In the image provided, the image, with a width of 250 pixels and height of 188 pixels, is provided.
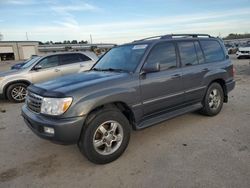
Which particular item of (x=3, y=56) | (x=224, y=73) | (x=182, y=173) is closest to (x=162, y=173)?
(x=182, y=173)

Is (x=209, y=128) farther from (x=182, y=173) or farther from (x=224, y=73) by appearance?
(x=182, y=173)

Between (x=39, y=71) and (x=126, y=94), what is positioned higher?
(x=39, y=71)

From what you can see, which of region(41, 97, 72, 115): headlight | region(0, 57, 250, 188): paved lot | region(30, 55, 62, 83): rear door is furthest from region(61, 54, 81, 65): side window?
region(41, 97, 72, 115): headlight

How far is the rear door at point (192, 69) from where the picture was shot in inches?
189

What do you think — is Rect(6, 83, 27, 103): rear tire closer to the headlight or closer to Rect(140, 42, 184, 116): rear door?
the headlight

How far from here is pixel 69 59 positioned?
9.33 m

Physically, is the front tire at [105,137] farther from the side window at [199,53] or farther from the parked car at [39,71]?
the parked car at [39,71]

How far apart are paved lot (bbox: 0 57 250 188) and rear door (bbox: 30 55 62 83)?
11.8 feet

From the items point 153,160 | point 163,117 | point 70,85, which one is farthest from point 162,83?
point 70,85

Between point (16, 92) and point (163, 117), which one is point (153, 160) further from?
point (16, 92)

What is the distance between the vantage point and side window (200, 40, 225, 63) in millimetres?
5359

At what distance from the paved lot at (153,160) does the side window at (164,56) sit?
1.35 metres

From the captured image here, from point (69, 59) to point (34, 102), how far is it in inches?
229

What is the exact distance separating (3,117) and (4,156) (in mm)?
2792
